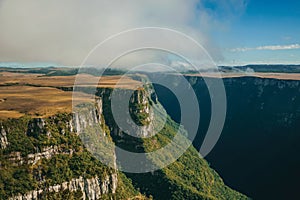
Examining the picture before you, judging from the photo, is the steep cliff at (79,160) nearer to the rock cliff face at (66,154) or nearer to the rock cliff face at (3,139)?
the rock cliff face at (66,154)

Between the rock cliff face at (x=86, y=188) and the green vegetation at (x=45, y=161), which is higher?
the green vegetation at (x=45, y=161)

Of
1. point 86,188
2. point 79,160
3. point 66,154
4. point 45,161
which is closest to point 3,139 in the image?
point 45,161

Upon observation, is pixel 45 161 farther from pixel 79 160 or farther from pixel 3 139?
pixel 3 139

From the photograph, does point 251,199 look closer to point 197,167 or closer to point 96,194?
point 197,167

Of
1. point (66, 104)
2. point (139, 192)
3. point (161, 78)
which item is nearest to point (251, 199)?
point (139, 192)

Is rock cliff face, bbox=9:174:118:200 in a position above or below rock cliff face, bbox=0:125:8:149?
below

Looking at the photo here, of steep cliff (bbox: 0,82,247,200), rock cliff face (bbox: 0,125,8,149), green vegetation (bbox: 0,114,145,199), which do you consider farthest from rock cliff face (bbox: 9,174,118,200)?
rock cliff face (bbox: 0,125,8,149)

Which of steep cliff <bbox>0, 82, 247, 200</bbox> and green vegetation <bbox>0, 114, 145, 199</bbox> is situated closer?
green vegetation <bbox>0, 114, 145, 199</bbox>

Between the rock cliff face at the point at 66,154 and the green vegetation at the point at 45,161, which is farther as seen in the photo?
the rock cliff face at the point at 66,154

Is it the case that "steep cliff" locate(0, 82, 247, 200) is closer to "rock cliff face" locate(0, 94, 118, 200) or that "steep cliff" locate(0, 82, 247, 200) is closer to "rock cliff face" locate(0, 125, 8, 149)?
"rock cliff face" locate(0, 94, 118, 200)

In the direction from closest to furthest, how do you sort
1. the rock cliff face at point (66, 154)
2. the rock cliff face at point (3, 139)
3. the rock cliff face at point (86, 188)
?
the rock cliff face at point (86, 188)
the rock cliff face at point (3, 139)
the rock cliff face at point (66, 154)

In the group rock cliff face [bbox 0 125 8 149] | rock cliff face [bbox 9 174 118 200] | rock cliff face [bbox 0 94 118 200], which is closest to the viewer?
rock cliff face [bbox 9 174 118 200]

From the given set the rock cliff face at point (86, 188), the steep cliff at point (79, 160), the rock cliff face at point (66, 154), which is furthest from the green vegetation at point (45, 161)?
the rock cliff face at point (86, 188)
